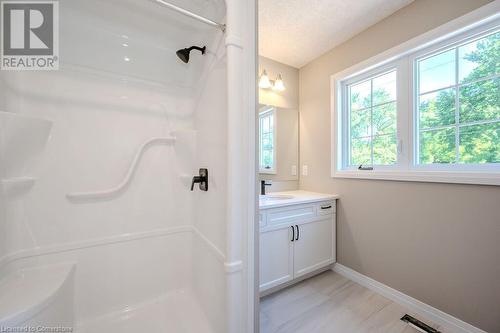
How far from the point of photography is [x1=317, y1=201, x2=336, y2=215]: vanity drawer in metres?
1.98

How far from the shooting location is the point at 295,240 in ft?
5.87

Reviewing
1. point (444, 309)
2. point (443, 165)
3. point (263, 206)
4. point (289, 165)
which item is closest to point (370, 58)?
Result: point (443, 165)

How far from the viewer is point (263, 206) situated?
1600 mm

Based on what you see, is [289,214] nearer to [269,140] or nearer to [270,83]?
[269,140]

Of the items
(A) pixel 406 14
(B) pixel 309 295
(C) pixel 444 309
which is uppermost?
(A) pixel 406 14

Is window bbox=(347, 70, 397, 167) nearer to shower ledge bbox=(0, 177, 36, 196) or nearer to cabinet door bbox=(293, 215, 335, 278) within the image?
cabinet door bbox=(293, 215, 335, 278)

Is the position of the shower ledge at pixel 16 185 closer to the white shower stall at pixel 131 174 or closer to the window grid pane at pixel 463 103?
the white shower stall at pixel 131 174

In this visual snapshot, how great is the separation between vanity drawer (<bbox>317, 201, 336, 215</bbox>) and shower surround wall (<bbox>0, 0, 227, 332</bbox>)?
1.23 metres

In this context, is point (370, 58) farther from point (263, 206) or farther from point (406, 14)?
point (263, 206)

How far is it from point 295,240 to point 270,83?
176 centimetres

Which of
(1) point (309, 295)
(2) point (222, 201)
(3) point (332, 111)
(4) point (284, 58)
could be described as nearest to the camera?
(2) point (222, 201)

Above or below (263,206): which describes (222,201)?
above

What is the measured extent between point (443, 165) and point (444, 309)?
105 cm

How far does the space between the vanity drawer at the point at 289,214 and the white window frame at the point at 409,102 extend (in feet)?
1.83
